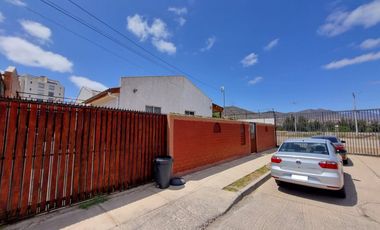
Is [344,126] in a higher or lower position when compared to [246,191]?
higher

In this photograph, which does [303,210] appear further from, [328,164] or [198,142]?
[198,142]

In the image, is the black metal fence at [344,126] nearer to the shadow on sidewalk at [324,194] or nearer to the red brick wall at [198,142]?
the red brick wall at [198,142]

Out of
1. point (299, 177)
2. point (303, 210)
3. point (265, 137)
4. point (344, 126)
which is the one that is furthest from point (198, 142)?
point (344, 126)

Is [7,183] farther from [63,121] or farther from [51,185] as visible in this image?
[63,121]

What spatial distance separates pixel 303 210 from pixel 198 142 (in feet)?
13.8

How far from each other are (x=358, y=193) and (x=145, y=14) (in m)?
12.4

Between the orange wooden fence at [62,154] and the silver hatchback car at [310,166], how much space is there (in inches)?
174

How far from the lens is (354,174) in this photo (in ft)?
26.3

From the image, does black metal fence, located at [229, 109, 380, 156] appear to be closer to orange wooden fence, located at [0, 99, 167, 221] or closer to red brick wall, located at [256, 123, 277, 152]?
red brick wall, located at [256, 123, 277, 152]

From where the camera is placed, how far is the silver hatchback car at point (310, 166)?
4.87m

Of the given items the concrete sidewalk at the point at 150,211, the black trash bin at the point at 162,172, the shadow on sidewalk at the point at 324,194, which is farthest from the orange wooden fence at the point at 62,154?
the shadow on sidewalk at the point at 324,194

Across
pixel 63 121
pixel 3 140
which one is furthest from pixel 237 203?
pixel 3 140

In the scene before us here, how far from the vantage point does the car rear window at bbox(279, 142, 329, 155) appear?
18.5ft

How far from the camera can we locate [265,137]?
51.7 ft
